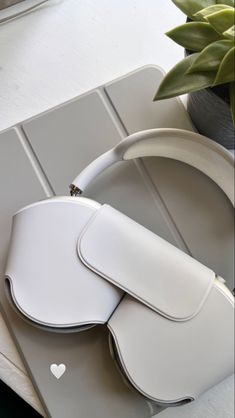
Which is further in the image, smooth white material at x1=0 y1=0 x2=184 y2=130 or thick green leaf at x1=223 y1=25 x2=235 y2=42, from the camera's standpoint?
smooth white material at x1=0 y1=0 x2=184 y2=130

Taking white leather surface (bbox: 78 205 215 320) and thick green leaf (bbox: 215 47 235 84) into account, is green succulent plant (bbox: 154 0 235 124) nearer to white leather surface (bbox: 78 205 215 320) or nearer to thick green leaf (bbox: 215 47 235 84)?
thick green leaf (bbox: 215 47 235 84)

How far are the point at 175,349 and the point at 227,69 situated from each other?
0.79 ft

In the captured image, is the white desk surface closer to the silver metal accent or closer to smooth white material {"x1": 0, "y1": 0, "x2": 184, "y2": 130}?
smooth white material {"x1": 0, "y1": 0, "x2": 184, "y2": 130}

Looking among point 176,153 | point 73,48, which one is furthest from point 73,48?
point 176,153

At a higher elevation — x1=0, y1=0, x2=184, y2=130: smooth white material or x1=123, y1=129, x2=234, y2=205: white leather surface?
x1=0, y1=0, x2=184, y2=130: smooth white material

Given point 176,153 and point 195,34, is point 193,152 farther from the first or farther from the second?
point 195,34

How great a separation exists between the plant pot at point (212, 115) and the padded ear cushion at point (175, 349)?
0.16 metres

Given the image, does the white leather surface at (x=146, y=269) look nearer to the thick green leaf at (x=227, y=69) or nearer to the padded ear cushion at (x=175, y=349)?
the padded ear cushion at (x=175, y=349)

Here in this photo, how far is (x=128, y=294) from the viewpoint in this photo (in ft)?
1.54

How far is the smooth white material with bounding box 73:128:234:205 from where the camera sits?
1.68 feet

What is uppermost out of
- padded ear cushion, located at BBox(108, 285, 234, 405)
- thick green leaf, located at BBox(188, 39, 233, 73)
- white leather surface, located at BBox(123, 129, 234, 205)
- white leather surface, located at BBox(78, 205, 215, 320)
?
thick green leaf, located at BBox(188, 39, 233, 73)

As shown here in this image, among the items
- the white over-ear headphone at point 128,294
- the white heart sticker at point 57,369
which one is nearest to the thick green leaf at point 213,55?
the white over-ear headphone at point 128,294

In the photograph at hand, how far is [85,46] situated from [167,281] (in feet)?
0.95

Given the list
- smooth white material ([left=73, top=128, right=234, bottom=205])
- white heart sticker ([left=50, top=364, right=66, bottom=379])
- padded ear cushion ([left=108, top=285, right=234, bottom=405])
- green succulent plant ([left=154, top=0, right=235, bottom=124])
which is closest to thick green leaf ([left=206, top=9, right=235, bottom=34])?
green succulent plant ([left=154, top=0, right=235, bottom=124])
